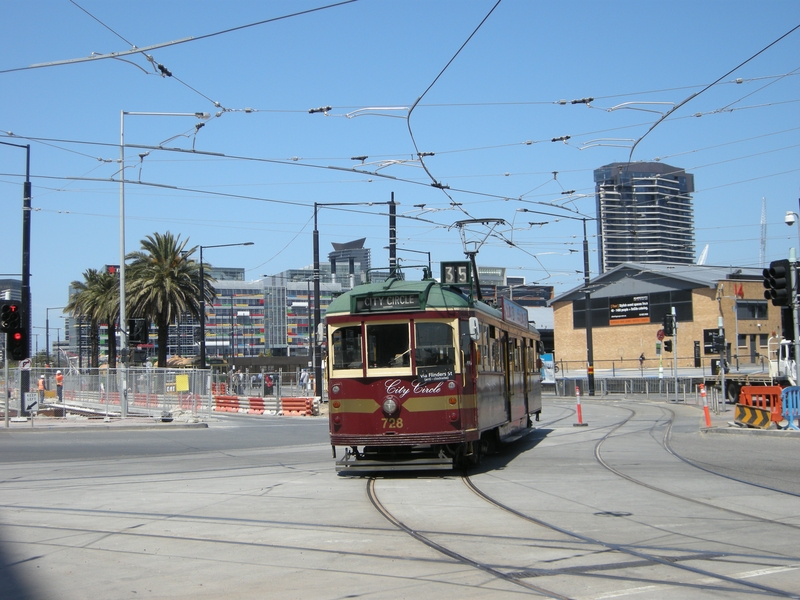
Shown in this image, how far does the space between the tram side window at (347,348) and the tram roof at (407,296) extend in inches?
12.8

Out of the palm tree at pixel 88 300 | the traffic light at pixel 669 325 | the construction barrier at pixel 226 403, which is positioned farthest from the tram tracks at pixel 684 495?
the palm tree at pixel 88 300

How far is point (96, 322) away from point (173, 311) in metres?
11.1

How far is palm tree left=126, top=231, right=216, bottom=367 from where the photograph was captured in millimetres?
44938

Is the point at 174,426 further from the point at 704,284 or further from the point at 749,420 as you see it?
the point at 704,284

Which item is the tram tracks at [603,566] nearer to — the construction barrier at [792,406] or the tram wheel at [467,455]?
the tram wheel at [467,455]

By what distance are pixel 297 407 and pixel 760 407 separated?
22.2 m

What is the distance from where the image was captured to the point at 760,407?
23.6m

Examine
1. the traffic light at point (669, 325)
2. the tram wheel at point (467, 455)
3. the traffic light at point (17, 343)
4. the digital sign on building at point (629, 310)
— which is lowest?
the tram wheel at point (467, 455)

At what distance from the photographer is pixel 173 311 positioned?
151 feet

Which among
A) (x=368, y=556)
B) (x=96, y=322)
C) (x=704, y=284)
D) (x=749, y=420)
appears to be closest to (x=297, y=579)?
(x=368, y=556)

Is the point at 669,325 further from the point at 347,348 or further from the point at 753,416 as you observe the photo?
the point at 347,348

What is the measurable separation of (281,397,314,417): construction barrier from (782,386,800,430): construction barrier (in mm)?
22154

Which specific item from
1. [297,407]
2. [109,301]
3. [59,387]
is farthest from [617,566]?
[109,301]

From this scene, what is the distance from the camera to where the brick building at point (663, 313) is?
206ft
